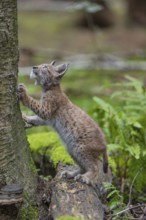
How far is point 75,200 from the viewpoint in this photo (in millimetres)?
5465

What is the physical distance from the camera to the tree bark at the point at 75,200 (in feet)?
17.0

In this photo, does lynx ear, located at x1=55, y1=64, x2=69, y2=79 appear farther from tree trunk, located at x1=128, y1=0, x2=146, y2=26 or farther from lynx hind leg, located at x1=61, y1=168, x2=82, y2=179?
tree trunk, located at x1=128, y1=0, x2=146, y2=26

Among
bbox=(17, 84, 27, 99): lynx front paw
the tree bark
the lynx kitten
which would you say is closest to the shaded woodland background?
the tree bark

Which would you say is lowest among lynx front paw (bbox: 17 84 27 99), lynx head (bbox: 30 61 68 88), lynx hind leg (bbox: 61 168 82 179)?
lynx hind leg (bbox: 61 168 82 179)

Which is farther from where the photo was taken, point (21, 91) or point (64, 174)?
point (64, 174)

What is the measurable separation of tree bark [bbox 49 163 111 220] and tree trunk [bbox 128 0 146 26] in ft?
47.3

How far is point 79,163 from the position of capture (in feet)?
20.9

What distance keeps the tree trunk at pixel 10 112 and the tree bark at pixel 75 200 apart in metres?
0.32

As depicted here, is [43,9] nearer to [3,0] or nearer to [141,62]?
[141,62]

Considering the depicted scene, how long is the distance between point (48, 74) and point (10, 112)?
131cm

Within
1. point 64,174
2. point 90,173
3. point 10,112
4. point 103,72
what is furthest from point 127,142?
point 103,72

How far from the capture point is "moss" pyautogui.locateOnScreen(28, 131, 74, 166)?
277 inches

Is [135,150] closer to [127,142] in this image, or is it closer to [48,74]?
[127,142]

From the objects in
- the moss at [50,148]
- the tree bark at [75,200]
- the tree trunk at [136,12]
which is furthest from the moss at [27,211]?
the tree trunk at [136,12]
